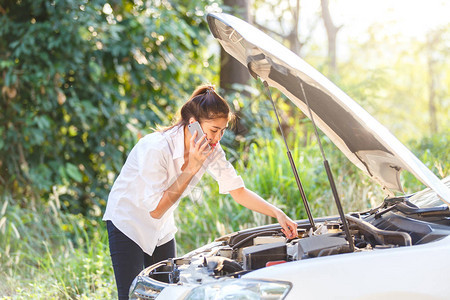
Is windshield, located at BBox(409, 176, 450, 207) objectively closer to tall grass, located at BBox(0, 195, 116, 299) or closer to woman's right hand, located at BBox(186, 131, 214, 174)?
woman's right hand, located at BBox(186, 131, 214, 174)

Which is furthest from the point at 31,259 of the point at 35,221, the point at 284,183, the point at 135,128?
the point at 284,183

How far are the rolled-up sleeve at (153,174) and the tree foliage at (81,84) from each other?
4140mm

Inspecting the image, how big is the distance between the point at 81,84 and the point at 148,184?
466cm

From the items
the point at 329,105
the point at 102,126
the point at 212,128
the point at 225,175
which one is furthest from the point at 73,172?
the point at 329,105

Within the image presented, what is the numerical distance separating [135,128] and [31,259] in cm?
217

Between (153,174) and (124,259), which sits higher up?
(153,174)

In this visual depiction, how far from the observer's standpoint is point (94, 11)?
6.95 metres

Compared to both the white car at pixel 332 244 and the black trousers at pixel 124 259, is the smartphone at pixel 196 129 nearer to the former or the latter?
the white car at pixel 332 244

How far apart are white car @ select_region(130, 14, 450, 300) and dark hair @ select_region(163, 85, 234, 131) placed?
25 centimetres

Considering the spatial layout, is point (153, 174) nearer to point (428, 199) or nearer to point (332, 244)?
point (332, 244)

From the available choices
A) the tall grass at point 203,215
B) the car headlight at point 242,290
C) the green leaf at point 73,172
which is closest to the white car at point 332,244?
the car headlight at point 242,290

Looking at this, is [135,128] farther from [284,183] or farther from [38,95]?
[284,183]

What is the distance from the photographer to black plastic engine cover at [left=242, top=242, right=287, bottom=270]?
254 cm

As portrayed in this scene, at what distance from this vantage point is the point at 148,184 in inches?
121
